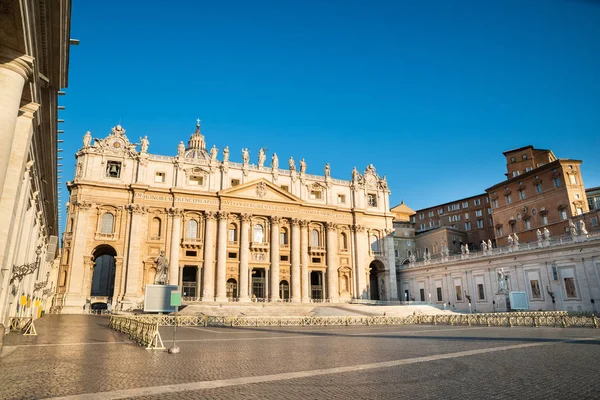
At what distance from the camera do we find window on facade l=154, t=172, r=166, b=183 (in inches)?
1898

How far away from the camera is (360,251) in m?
57.1

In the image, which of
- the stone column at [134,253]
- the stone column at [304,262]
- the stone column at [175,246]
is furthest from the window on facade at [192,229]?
the stone column at [304,262]

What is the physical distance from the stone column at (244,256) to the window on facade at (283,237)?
518 cm

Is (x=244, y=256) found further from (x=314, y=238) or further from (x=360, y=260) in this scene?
(x=360, y=260)

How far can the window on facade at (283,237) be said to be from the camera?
5331cm

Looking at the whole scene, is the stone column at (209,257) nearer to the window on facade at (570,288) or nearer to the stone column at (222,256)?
the stone column at (222,256)

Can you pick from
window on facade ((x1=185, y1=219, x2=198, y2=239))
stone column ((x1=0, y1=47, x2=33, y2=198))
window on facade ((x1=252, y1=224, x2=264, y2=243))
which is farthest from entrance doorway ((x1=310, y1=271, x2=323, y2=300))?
stone column ((x1=0, y1=47, x2=33, y2=198))

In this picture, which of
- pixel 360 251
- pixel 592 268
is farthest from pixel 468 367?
pixel 360 251

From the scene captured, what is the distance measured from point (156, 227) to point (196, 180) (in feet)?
25.8

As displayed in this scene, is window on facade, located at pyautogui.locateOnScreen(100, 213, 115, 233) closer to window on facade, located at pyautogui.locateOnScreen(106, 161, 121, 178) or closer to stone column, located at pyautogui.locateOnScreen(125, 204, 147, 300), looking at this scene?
stone column, located at pyautogui.locateOnScreen(125, 204, 147, 300)

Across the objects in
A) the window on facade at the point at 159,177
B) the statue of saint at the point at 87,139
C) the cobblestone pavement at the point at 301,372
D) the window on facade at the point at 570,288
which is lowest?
the cobblestone pavement at the point at 301,372

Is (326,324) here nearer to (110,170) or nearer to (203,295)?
(203,295)

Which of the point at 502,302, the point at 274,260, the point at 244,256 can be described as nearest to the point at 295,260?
the point at 274,260

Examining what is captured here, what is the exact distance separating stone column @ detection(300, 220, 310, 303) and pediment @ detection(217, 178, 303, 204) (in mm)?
3855
